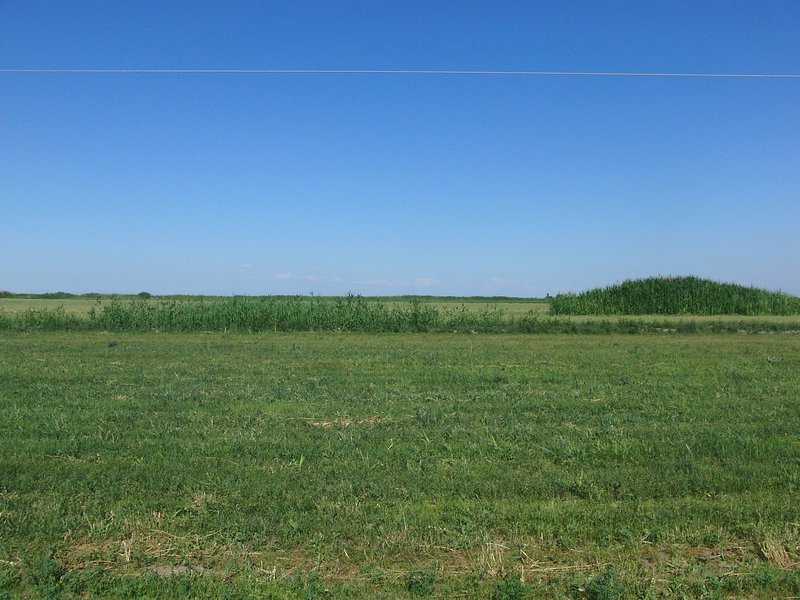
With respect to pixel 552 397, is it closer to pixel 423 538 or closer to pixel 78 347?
pixel 423 538

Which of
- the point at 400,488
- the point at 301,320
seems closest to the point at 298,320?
the point at 301,320

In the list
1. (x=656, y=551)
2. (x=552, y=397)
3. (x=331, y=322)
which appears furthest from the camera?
(x=331, y=322)

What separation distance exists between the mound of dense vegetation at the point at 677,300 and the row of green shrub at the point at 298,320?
6552 mm

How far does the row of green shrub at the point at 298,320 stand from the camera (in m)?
25.2

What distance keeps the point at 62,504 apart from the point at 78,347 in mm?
13609

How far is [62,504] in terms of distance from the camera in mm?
4945

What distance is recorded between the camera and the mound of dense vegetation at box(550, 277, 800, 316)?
32.9 m

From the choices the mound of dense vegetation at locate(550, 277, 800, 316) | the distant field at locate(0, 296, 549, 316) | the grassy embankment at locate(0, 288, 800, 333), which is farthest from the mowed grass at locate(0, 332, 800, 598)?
the mound of dense vegetation at locate(550, 277, 800, 316)

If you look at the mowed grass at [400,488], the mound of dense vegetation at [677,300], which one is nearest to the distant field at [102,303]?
the mound of dense vegetation at [677,300]

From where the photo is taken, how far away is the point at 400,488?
5.31m

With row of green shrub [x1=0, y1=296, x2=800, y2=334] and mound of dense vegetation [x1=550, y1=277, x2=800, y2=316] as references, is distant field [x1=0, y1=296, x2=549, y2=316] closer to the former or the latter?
mound of dense vegetation [x1=550, y1=277, x2=800, y2=316]

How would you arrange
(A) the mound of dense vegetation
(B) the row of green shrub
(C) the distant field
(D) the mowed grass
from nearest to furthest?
(D) the mowed grass
(B) the row of green shrub
(C) the distant field
(A) the mound of dense vegetation

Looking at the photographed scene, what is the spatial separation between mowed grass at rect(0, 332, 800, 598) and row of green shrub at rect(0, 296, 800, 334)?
14756 millimetres

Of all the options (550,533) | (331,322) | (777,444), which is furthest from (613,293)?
(550,533)
